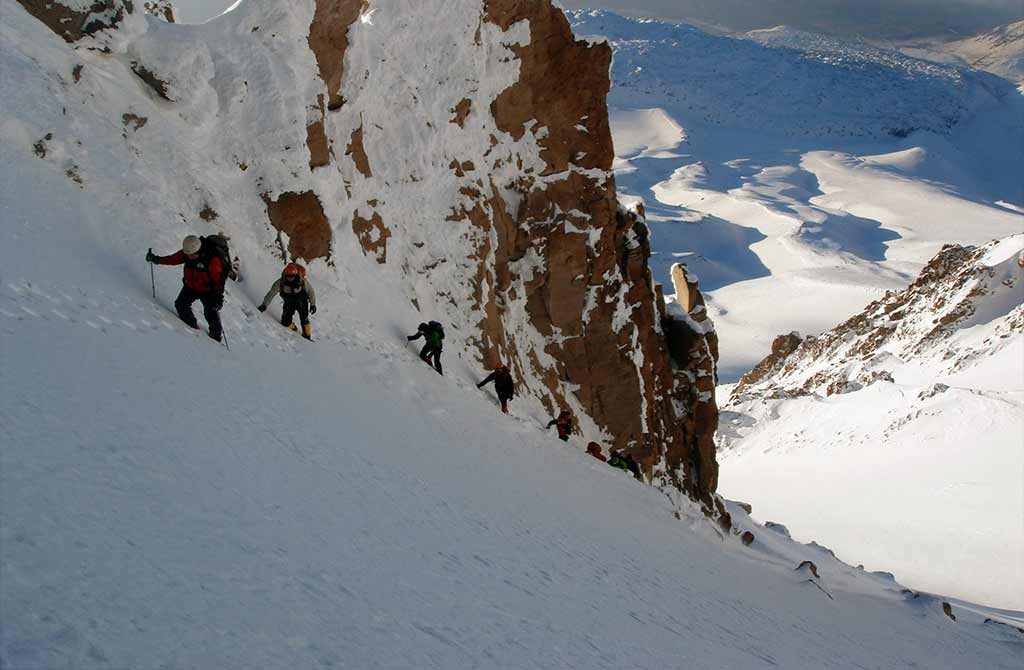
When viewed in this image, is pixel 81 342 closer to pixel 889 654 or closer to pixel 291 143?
pixel 291 143

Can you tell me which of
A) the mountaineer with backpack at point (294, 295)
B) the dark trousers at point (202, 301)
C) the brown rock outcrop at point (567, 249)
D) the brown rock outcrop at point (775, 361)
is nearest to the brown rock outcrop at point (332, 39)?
the brown rock outcrop at point (567, 249)

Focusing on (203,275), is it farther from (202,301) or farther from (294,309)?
(294,309)

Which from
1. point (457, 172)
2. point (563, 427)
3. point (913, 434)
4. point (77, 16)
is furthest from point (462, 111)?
point (913, 434)

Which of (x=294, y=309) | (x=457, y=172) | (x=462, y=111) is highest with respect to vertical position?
(x=462, y=111)

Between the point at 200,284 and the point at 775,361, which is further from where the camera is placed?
the point at 775,361

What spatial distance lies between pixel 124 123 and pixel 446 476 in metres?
7.02

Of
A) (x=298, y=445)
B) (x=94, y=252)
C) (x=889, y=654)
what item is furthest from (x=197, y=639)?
(x=889, y=654)

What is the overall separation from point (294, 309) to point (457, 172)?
25.8 ft

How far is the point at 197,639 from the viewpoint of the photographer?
316 centimetres

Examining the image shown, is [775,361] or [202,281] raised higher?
[775,361]

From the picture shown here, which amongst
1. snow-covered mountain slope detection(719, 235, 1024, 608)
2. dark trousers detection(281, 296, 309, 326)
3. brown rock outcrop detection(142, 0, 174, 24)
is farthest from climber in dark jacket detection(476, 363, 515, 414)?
Result: snow-covered mountain slope detection(719, 235, 1024, 608)

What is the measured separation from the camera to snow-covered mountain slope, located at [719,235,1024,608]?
2755 cm

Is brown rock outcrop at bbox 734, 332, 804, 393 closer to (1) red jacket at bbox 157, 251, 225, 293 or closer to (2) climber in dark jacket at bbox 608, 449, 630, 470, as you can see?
(2) climber in dark jacket at bbox 608, 449, 630, 470

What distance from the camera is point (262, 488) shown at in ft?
16.5
